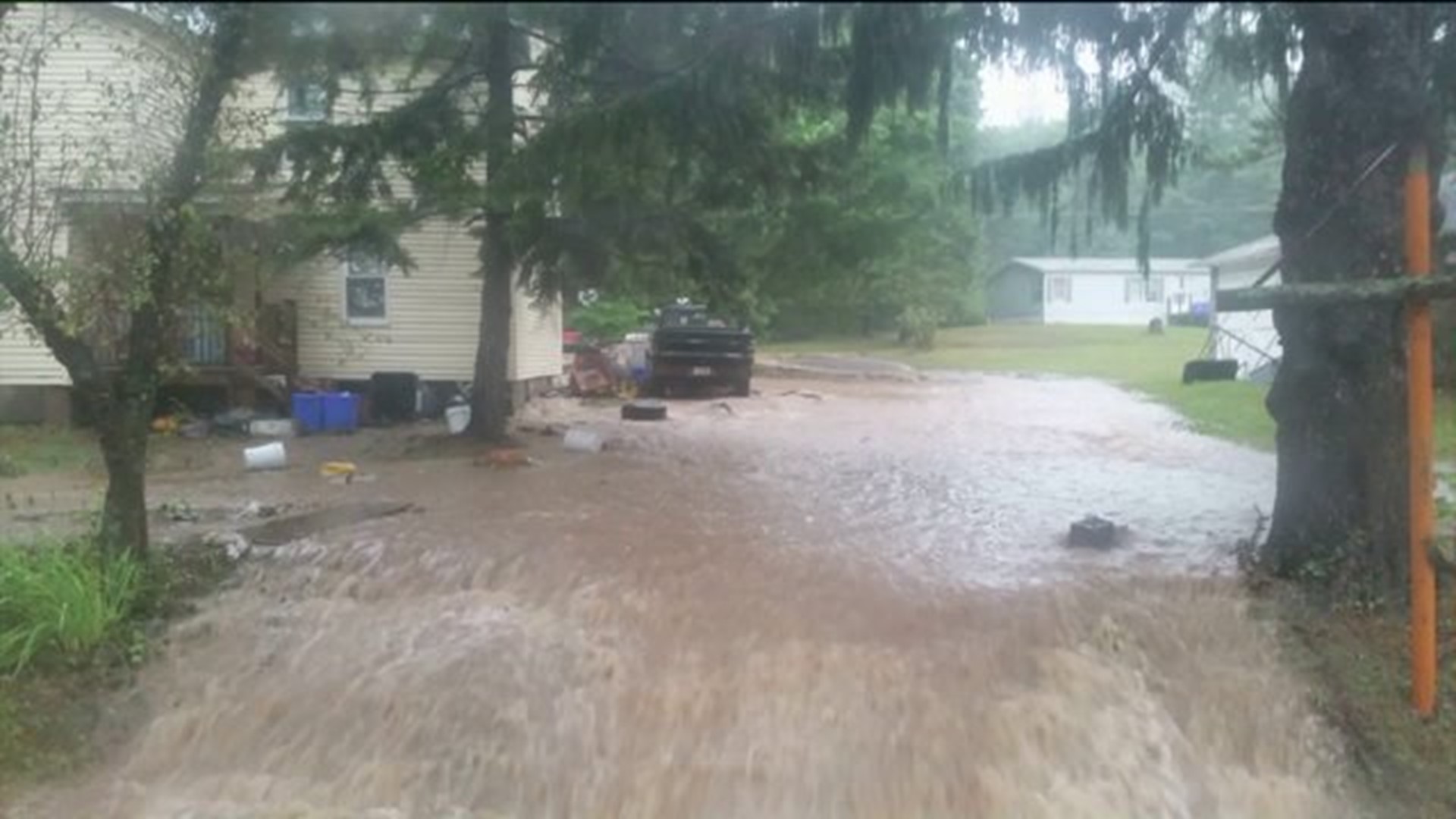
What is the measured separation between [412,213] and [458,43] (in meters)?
3.44

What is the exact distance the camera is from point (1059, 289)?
3925 cm

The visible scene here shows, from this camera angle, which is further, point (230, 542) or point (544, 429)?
point (544, 429)

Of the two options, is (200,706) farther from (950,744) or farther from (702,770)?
(950,744)

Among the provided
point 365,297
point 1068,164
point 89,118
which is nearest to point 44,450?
point 365,297

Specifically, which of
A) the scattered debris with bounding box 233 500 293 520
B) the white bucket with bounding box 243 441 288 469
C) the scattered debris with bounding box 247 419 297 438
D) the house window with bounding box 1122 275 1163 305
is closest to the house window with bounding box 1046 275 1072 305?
the house window with bounding box 1122 275 1163 305

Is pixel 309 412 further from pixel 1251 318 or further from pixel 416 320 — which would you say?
pixel 1251 318

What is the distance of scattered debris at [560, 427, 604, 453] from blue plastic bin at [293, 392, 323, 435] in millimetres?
3974

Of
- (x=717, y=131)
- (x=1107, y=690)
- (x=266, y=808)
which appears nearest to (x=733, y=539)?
(x=717, y=131)

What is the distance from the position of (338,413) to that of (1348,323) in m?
14.5

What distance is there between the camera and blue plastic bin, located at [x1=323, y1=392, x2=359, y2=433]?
1975 cm

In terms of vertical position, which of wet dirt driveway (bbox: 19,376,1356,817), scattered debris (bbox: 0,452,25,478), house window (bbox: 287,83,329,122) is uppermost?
house window (bbox: 287,83,329,122)

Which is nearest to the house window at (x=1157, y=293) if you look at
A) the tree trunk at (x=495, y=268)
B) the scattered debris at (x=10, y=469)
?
the tree trunk at (x=495, y=268)

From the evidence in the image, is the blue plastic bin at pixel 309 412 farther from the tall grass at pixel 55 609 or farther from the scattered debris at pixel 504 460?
the tall grass at pixel 55 609

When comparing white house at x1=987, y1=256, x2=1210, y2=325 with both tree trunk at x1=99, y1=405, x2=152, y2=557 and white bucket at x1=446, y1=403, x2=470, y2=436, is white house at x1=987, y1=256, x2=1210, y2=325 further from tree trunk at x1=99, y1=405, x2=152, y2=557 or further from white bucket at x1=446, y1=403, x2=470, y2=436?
tree trunk at x1=99, y1=405, x2=152, y2=557
